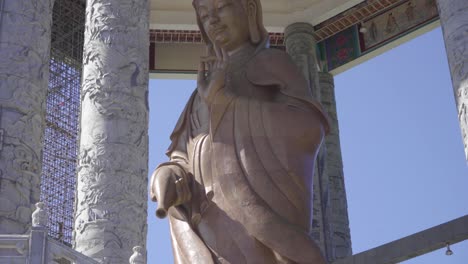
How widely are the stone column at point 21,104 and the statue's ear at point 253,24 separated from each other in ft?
17.8

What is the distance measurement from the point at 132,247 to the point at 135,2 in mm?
3607

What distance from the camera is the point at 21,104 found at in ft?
35.4

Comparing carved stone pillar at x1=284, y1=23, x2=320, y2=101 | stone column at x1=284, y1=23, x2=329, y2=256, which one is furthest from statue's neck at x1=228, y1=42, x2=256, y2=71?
carved stone pillar at x1=284, y1=23, x2=320, y2=101

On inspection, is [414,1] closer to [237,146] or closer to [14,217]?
[14,217]

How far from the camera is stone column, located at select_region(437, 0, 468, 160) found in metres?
10.9

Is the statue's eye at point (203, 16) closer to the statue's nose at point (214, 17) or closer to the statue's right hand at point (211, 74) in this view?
the statue's nose at point (214, 17)

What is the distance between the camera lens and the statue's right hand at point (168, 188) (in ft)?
15.5

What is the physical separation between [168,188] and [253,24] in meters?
1.41

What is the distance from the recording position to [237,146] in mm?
5004

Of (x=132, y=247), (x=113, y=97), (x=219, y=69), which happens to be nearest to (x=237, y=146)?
(x=219, y=69)

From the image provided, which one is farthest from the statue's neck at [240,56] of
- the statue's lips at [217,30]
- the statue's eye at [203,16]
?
the statue's eye at [203,16]

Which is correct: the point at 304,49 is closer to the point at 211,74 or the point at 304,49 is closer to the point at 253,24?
the point at 253,24

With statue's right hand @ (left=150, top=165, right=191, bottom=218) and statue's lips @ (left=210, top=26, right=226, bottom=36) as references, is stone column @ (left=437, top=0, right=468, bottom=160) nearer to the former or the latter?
statue's lips @ (left=210, top=26, right=226, bottom=36)

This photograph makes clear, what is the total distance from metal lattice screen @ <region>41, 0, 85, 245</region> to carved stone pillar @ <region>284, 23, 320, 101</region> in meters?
5.17
